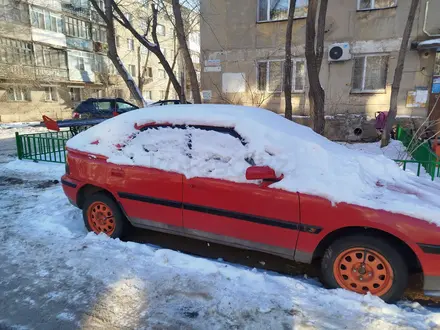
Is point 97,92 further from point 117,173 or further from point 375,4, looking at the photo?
point 117,173

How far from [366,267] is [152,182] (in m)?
2.31

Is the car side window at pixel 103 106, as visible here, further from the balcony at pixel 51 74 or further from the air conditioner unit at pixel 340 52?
the balcony at pixel 51 74

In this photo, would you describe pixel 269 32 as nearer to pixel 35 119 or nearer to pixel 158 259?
pixel 158 259

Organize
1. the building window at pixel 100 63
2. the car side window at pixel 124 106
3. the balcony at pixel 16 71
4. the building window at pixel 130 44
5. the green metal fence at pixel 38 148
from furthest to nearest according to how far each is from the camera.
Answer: the building window at pixel 130 44
the building window at pixel 100 63
the balcony at pixel 16 71
the car side window at pixel 124 106
the green metal fence at pixel 38 148

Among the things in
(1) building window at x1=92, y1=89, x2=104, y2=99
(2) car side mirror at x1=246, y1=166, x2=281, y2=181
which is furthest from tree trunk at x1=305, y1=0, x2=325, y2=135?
(1) building window at x1=92, y1=89, x2=104, y2=99

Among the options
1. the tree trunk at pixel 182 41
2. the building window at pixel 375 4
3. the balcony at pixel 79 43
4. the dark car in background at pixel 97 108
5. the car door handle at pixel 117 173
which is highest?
the balcony at pixel 79 43

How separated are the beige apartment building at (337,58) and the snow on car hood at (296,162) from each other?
9.76m

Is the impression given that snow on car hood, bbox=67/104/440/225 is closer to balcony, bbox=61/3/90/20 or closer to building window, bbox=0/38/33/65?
building window, bbox=0/38/33/65

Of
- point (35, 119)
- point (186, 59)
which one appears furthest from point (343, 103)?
point (35, 119)

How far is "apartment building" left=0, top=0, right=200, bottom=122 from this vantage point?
24.0m

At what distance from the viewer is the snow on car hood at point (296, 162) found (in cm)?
286

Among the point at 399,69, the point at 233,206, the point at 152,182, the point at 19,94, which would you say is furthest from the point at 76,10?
the point at 233,206

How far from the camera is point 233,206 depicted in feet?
10.6

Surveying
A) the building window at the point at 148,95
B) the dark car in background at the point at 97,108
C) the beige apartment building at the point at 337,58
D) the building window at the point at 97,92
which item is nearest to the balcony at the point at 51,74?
the building window at the point at 97,92
